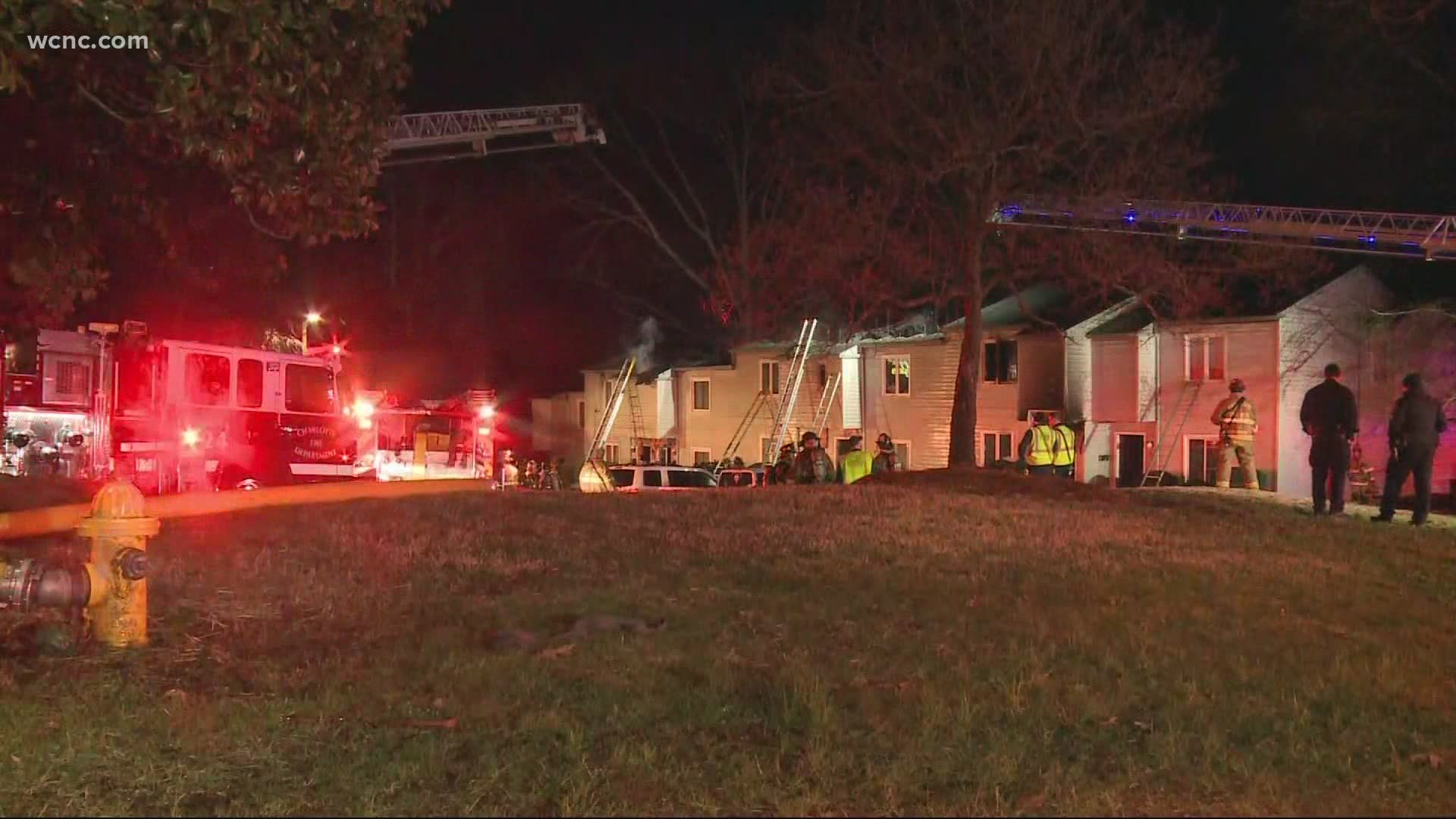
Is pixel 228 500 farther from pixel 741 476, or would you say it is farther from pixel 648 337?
pixel 648 337

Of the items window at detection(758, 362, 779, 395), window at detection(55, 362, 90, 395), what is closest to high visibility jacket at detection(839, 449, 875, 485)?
window at detection(55, 362, 90, 395)

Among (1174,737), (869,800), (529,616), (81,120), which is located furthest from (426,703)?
(81,120)

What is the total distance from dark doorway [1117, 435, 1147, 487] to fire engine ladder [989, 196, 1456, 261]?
847 cm

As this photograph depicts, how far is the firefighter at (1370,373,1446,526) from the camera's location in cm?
1216

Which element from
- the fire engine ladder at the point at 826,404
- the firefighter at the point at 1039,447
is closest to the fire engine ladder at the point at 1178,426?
the fire engine ladder at the point at 826,404

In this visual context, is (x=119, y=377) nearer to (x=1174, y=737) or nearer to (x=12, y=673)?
(x=12, y=673)

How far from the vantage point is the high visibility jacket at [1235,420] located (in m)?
19.8

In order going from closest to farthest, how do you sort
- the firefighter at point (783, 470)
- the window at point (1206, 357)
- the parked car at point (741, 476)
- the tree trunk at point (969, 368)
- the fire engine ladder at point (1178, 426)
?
the tree trunk at point (969, 368) → the firefighter at point (783, 470) → the parked car at point (741, 476) → the window at point (1206, 357) → the fire engine ladder at point (1178, 426)

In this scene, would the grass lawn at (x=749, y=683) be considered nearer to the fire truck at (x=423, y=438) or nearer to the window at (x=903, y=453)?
the fire truck at (x=423, y=438)

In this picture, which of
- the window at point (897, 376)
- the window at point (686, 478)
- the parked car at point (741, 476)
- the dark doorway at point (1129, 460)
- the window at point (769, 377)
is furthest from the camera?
the window at point (769, 377)

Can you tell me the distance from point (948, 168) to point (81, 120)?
1306 centimetres

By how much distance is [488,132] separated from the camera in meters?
30.0

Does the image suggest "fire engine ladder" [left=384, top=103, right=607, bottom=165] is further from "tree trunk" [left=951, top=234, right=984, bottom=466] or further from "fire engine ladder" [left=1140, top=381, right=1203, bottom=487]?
"fire engine ladder" [left=1140, top=381, right=1203, bottom=487]

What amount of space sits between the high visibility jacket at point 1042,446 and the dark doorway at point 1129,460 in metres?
16.2
